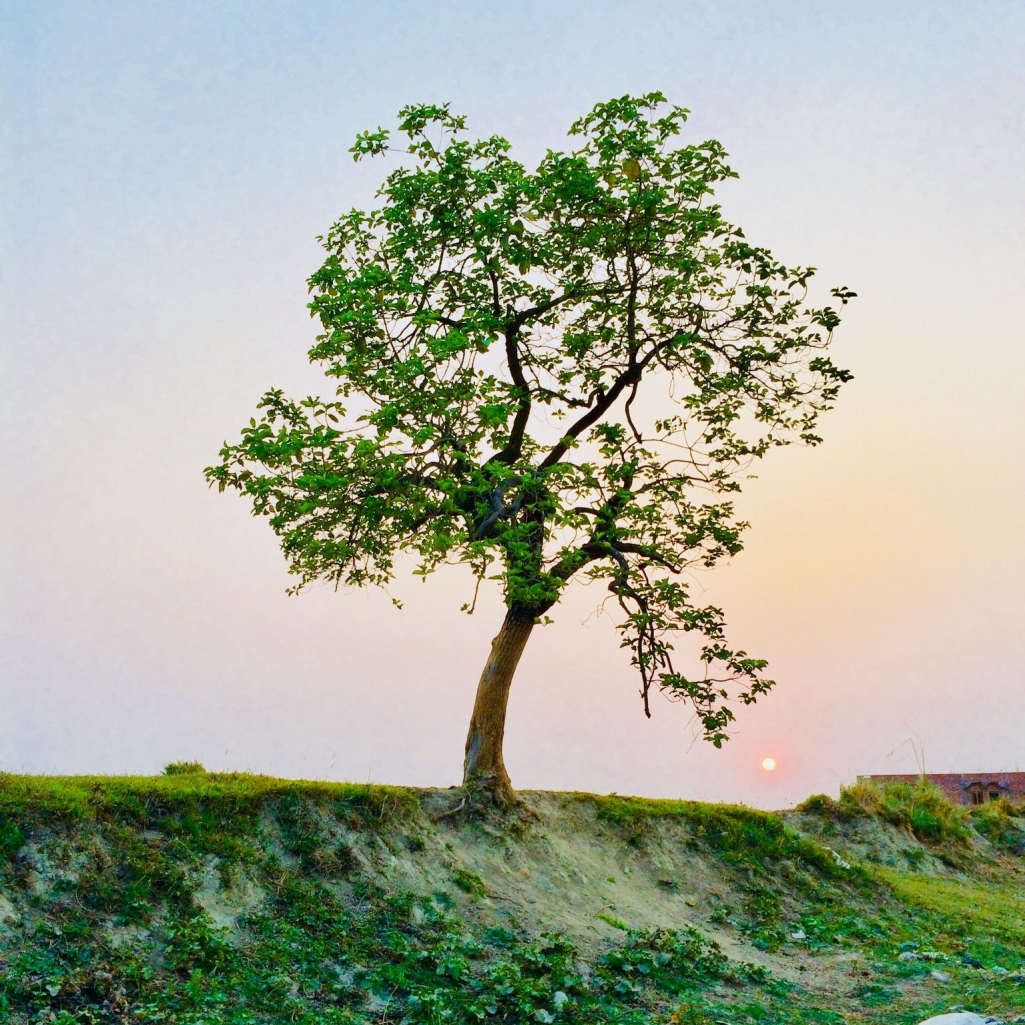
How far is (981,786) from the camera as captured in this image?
29938 millimetres

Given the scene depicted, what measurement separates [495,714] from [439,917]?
4024mm

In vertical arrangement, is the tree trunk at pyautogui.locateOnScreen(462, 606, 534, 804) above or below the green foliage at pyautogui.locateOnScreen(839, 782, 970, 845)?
above

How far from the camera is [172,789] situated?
517 inches

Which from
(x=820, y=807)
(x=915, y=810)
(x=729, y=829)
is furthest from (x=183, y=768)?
(x=915, y=810)

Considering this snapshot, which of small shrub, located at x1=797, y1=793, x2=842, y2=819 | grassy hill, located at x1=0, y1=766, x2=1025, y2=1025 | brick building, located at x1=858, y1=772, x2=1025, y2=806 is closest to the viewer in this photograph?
grassy hill, located at x1=0, y1=766, x2=1025, y2=1025

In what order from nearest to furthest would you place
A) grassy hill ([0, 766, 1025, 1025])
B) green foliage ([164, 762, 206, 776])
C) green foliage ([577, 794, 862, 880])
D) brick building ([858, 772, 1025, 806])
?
1. grassy hill ([0, 766, 1025, 1025])
2. green foliage ([164, 762, 206, 776])
3. green foliage ([577, 794, 862, 880])
4. brick building ([858, 772, 1025, 806])

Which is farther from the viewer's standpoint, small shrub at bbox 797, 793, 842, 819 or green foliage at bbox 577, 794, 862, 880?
small shrub at bbox 797, 793, 842, 819

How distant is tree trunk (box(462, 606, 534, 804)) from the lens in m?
16.4

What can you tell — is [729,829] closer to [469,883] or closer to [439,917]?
[469,883]

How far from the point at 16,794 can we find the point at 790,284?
1329 cm

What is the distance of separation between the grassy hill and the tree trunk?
593 mm

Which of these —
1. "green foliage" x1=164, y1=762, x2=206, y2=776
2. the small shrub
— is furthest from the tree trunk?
the small shrub

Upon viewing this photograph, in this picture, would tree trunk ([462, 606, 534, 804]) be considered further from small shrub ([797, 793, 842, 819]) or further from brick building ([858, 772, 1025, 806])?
brick building ([858, 772, 1025, 806])

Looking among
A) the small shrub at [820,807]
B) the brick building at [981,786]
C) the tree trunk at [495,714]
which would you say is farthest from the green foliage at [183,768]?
the brick building at [981,786]
